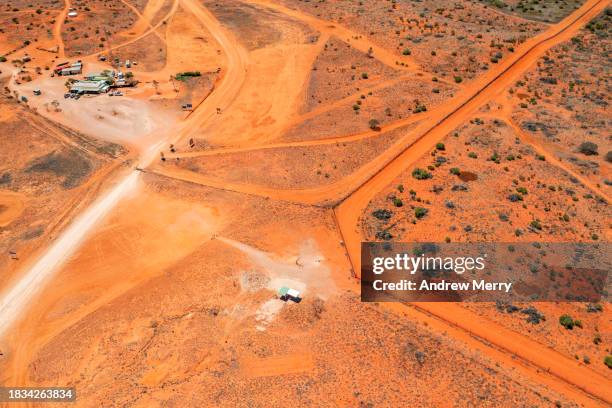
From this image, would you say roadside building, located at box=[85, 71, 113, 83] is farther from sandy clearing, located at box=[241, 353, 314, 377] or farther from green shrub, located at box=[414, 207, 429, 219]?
sandy clearing, located at box=[241, 353, 314, 377]

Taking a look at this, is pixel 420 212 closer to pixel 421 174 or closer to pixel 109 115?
pixel 421 174

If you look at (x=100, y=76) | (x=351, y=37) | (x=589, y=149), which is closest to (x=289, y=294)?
(x=589, y=149)

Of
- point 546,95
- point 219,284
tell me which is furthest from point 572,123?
point 219,284

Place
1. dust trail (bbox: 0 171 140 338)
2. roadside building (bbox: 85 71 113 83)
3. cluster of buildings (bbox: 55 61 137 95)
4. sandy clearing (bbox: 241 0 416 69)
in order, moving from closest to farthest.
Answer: dust trail (bbox: 0 171 140 338) → cluster of buildings (bbox: 55 61 137 95) → roadside building (bbox: 85 71 113 83) → sandy clearing (bbox: 241 0 416 69)

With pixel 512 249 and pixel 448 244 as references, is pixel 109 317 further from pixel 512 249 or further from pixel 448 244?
pixel 512 249

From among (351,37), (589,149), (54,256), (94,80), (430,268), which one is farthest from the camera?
(351,37)

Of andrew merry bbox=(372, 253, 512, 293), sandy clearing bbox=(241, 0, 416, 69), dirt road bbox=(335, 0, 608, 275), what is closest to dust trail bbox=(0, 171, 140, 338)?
dirt road bbox=(335, 0, 608, 275)

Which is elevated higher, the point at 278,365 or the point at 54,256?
the point at 54,256

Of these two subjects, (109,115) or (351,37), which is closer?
(109,115)
